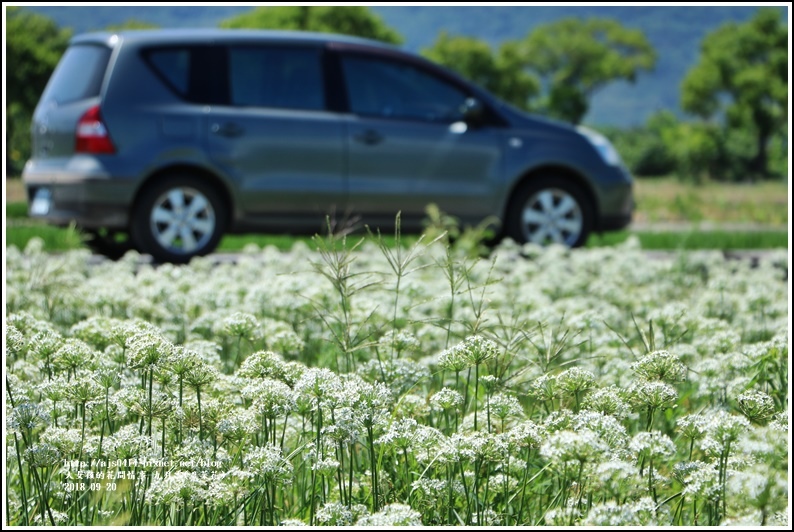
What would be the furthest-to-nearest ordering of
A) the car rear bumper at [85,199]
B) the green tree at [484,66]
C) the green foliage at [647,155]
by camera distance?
the green tree at [484,66] → the green foliage at [647,155] → the car rear bumper at [85,199]

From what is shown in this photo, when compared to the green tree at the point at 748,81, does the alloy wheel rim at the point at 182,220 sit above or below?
below

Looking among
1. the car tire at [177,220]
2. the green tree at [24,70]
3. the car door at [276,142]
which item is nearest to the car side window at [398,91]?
the car door at [276,142]

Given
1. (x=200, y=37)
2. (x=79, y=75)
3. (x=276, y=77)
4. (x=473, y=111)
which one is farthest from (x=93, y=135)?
(x=473, y=111)

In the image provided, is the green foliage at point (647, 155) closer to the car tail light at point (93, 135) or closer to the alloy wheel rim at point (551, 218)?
the alloy wheel rim at point (551, 218)

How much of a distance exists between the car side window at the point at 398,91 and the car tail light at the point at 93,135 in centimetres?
222

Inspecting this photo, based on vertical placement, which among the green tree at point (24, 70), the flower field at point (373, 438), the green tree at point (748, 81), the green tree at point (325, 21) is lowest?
the flower field at point (373, 438)

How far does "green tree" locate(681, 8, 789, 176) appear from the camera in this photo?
43.0 metres

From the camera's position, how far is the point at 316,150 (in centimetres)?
909

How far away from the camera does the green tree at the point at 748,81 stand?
141 ft

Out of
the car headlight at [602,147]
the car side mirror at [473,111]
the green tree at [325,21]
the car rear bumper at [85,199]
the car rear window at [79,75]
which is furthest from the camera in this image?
the green tree at [325,21]

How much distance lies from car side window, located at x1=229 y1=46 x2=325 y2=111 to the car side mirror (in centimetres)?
130

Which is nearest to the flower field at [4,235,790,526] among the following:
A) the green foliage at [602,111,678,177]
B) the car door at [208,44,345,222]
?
the car door at [208,44,345,222]

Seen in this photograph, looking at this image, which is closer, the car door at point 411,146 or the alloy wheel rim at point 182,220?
the alloy wheel rim at point 182,220

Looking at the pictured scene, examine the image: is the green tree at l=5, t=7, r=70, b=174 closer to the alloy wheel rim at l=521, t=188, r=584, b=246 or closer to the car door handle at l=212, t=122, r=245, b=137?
the car door handle at l=212, t=122, r=245, b=137
